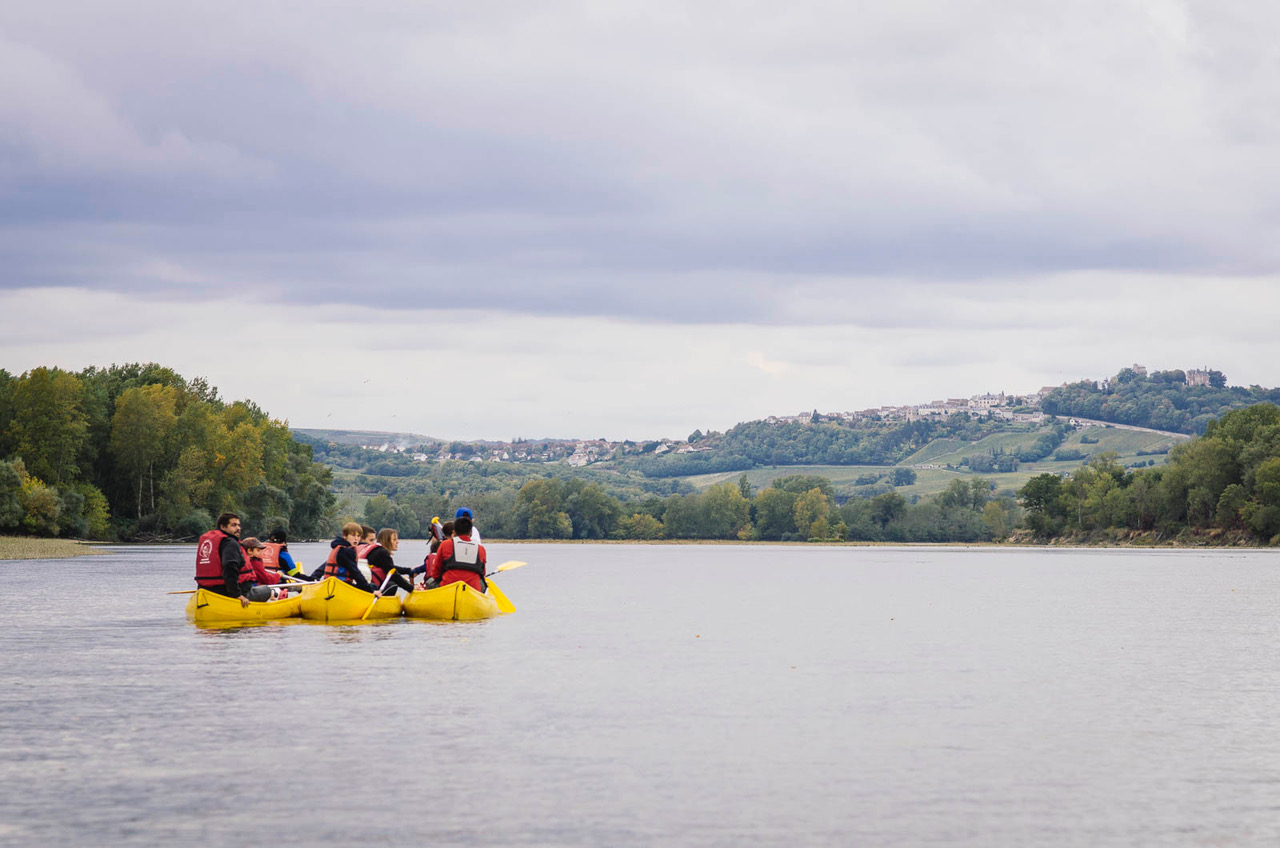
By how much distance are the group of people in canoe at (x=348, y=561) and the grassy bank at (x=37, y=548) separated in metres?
49.0

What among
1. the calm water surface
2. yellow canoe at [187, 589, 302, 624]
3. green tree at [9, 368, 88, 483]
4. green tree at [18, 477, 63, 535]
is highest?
green tree at [9, 368, 88, 483]

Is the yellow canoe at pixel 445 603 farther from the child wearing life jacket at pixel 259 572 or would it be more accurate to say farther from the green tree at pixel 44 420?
the green tree at pixel 44 420

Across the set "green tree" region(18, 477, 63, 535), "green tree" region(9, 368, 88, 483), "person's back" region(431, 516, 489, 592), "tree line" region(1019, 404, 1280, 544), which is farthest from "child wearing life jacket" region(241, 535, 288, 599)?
"tree line" region(1019, 404, 1280, 544)

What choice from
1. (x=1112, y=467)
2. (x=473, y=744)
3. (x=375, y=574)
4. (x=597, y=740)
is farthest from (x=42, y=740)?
(x=1112, y=467)

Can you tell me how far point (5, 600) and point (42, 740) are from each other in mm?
26680

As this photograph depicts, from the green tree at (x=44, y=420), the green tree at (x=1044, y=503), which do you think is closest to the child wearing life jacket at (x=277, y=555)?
the green tree at (x=44, y=420)

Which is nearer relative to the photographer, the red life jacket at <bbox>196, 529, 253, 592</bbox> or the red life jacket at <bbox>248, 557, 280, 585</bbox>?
the red life jacket at <bbox>196, 529, 253, 592</bbox>

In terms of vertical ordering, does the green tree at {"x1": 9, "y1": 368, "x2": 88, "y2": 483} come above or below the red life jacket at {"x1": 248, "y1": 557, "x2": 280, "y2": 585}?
above

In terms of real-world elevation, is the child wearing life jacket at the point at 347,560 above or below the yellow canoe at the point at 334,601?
above

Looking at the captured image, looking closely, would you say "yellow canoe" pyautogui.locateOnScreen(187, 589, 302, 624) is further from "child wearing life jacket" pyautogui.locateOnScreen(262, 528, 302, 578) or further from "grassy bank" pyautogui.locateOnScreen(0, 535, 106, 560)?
"grassy bank" pyautogui.locateOnScreen(0, 535, 106, 560)

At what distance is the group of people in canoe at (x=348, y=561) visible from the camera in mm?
29281

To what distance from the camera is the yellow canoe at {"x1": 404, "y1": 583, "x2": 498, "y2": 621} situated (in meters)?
31.1

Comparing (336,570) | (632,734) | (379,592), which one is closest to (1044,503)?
(379,592)

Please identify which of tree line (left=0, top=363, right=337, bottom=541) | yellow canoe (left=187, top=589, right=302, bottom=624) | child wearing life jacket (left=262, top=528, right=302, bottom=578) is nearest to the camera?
yellow canoe (left=187, top=589, right=302, bottom=624)
